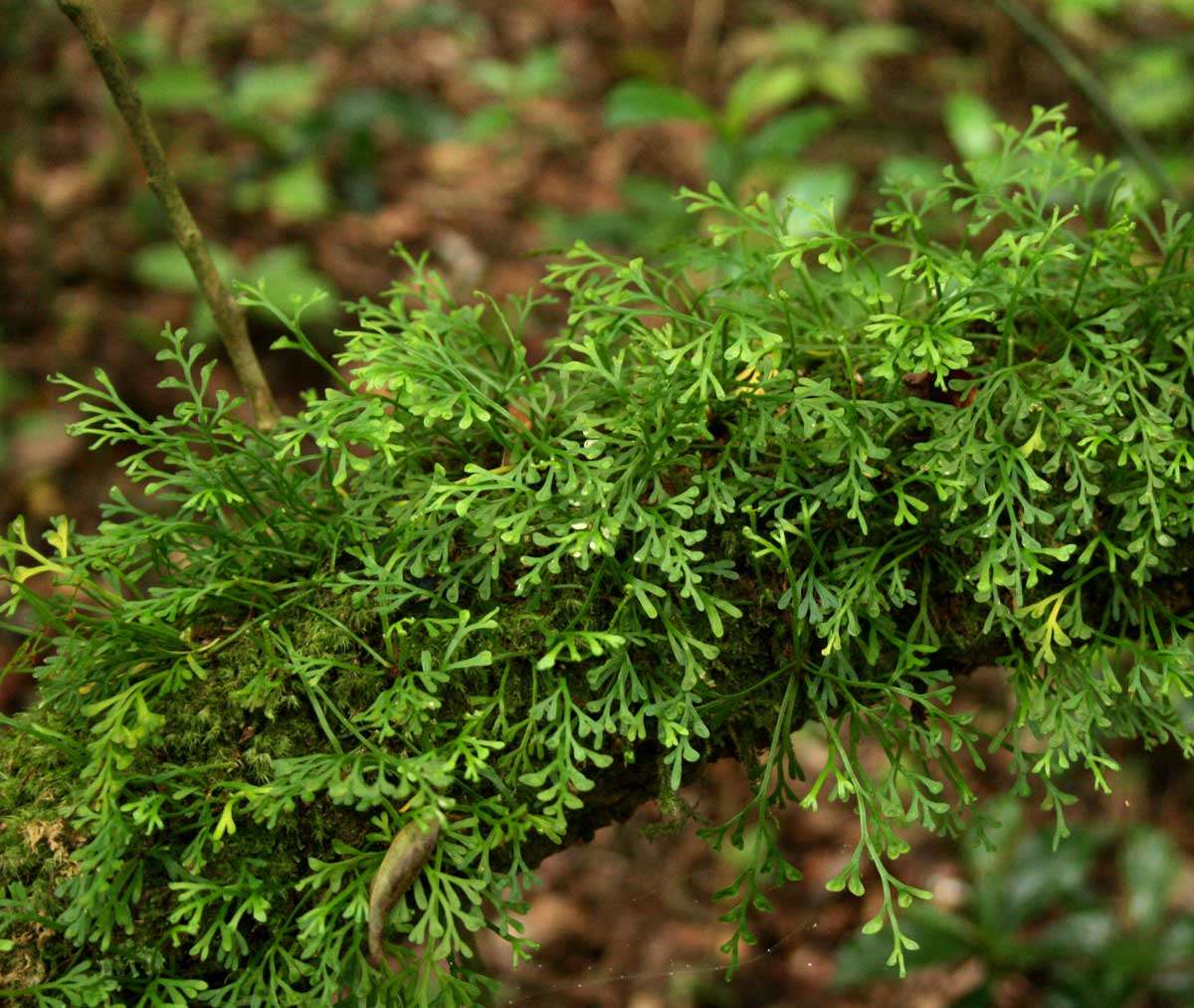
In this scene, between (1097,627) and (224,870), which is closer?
(224,870)

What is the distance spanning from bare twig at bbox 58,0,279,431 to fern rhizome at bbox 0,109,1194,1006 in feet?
1.19

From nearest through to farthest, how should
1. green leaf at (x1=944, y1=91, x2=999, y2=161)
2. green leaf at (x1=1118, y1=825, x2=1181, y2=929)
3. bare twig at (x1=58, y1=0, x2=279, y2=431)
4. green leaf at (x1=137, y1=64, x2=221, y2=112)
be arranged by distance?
bare twig at (x1=58, y1=0, x2=279, y2=431) → green leaf at (x1=1118, y1=825, x2=1181, y2=929) → green leaf at (x1=944, y1=91, x2=999, y2=161) → green leaf at (x1=137, y1=64, x2=221, y2=112)

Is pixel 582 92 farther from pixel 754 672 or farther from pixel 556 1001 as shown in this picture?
pixel 754 672

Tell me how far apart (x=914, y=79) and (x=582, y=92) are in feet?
6.37

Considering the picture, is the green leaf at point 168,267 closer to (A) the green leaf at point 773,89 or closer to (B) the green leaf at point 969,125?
(A) the green leaf at point 773,89

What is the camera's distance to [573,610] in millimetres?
1568

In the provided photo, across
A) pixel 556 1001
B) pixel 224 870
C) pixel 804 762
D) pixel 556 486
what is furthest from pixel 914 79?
pixel 224 870

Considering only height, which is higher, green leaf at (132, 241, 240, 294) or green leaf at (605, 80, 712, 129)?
green leaf at (605, 80, 712, 129)

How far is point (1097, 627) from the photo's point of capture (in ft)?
5.57

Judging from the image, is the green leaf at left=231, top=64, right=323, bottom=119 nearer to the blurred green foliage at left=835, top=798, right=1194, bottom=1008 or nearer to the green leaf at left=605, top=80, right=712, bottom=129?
the green leaf at left=605, top=80, right=712, bottom=129

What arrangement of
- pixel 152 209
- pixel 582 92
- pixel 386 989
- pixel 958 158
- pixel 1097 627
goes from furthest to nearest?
pixel 582 92 < pixel 958 158 < pixel 152 209 < pixel 1097 627 < pixel 386 989

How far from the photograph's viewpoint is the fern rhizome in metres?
1.45

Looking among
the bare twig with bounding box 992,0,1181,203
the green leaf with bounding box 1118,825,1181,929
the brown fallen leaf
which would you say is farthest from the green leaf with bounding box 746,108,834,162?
the brown fallen leaf

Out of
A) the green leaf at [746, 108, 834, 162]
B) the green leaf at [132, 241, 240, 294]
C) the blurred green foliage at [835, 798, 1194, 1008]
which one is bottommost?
the blurred green foliage at [835, 798, 1194, 1008]
